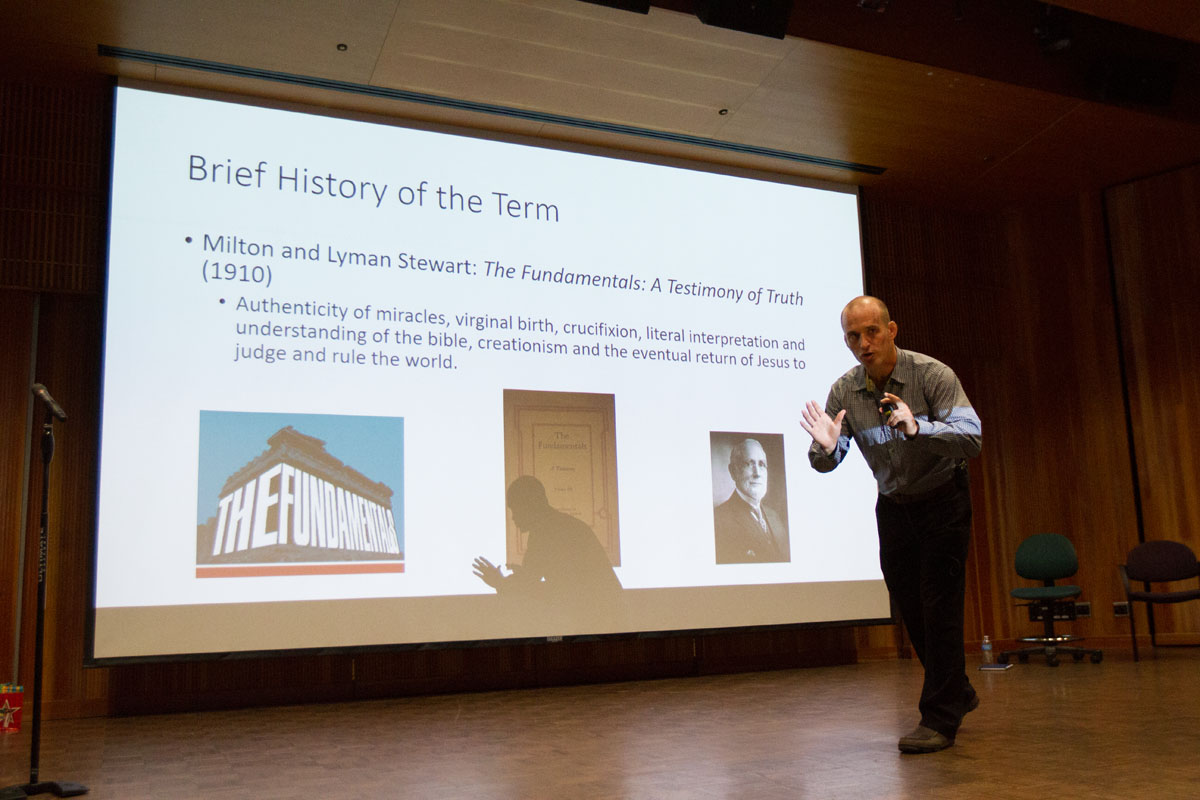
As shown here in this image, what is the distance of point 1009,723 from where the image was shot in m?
3.42

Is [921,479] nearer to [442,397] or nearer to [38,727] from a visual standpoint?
[38,727]

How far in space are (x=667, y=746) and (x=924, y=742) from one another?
2.83 feet

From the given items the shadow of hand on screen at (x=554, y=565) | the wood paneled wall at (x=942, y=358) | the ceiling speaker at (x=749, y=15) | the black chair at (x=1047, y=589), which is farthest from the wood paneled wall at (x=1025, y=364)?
the shadow of hand on screen at (x=554, y=565)

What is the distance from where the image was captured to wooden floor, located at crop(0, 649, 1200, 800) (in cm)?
250

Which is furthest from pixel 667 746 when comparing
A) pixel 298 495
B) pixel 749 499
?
pixel 749 499

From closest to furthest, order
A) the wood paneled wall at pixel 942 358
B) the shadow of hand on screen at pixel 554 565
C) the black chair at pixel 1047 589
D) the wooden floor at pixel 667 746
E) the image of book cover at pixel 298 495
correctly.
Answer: the wooden floor at pixel 667 746 < the image of book cover at pixel 298 495 < the wood paneled wall at pixel 942 358 < the shadow of hand on screen at pixel 554 565 < the black chair at pixel 1047 589

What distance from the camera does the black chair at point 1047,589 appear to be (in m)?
6.27

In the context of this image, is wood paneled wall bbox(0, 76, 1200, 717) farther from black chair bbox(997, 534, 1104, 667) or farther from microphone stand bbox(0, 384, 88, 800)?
microphone stand bbox(0, 384, 88, 800)

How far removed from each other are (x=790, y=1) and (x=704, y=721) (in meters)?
3.66

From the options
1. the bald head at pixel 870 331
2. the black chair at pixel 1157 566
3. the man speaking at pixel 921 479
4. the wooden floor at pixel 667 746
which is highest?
the bald head at pixel 870 331

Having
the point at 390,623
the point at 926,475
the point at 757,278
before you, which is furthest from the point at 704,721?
the point at 757,278

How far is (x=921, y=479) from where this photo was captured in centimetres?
302

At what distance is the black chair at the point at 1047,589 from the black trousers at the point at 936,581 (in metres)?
3.45

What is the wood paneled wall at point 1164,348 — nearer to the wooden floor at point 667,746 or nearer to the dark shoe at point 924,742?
the wooden floor at point 667,746
